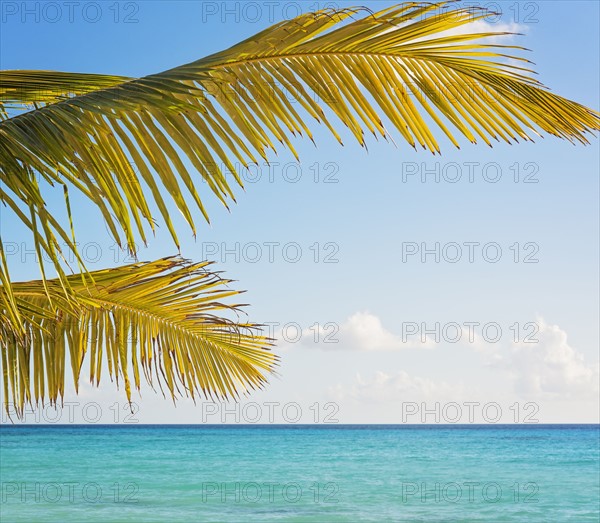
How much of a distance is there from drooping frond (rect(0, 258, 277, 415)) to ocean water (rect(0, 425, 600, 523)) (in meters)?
12.6

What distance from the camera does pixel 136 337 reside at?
376cm

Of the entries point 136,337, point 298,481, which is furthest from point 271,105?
point 298,481

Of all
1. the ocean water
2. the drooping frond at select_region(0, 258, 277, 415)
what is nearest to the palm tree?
the drooping frond at select_region(0, 258, 277, 415)

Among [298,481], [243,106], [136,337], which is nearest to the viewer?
[243,106]

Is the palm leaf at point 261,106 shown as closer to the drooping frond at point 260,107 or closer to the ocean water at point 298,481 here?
the drooping frond at point 260,107

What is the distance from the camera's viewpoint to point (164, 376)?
146 inches

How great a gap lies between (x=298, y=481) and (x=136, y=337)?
23434mm

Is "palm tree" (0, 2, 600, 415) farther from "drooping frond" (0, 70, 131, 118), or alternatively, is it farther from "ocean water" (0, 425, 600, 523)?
"ocean water" (0, 425, 600, 523)

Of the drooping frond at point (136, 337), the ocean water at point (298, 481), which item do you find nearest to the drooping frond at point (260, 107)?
the drooping frond at point (136, 337)

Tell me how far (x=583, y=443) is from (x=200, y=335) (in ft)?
155

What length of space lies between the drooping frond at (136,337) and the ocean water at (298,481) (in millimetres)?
12617

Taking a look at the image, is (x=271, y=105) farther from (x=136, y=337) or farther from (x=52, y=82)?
(x=136, y=337)

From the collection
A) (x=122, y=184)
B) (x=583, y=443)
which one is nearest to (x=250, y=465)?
(x=583, y=443)

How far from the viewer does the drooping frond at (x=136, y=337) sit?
3.39 meters
